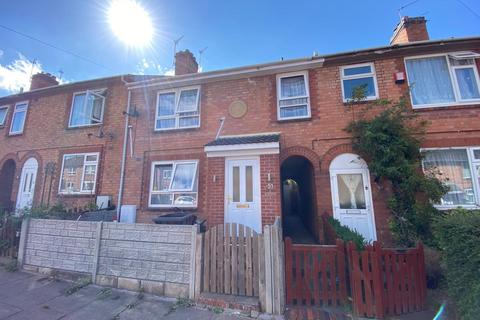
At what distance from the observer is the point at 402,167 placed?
5.89 meters

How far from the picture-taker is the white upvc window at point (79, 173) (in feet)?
29.7

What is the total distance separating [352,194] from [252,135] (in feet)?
12.4

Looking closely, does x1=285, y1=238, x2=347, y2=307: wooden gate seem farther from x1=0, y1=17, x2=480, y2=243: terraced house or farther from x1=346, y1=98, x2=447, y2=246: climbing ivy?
x1=346, y1=98, x2=447, y2=246: climbing ivy

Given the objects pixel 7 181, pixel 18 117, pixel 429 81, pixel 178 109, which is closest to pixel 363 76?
pixel 429 81

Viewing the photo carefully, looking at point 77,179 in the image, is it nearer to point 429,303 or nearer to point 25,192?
point 25,192

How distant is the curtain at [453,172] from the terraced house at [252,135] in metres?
0.03

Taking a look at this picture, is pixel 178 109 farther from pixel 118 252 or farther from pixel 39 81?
pixel 39 81

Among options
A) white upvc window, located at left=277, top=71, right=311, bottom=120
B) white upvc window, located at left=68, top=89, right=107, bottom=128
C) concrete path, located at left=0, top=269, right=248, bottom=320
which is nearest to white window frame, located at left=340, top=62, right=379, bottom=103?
white upvc window, located at left=277, top=71, right=311, bottom=120

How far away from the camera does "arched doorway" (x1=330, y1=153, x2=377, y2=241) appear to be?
646 centimetres

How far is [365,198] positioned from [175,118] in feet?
24.3

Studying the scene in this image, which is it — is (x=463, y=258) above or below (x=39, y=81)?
below

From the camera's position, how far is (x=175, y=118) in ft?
28.5

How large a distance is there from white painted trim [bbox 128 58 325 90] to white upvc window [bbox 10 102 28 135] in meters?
6.84

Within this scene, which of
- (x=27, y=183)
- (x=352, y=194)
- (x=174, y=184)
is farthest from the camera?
(x=27, y=183)
